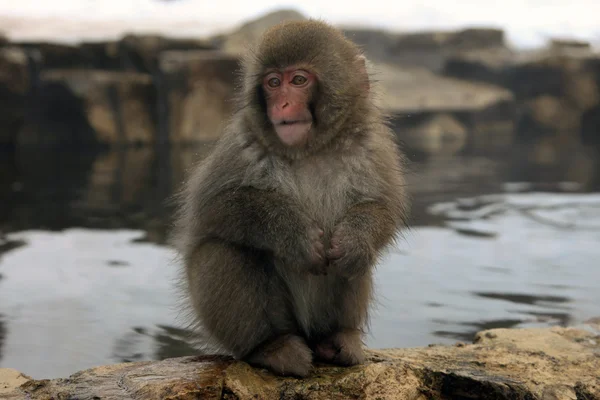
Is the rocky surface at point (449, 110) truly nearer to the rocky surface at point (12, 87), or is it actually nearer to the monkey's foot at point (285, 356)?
the rocky surface at point (12, 87)

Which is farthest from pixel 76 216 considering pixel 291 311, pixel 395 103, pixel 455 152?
pixel 395 103

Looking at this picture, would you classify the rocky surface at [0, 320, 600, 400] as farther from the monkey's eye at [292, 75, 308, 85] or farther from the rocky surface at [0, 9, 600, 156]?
the rocky surface at [0, 9, 600, 156]

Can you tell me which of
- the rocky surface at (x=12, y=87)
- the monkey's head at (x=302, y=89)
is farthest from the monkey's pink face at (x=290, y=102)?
the rocky surface at (x=12, y=87)

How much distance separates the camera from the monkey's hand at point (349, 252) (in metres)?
2.66

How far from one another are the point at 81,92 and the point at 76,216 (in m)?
6.42

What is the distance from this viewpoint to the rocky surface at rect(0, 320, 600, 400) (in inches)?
102

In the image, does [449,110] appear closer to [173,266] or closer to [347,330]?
[173,266]

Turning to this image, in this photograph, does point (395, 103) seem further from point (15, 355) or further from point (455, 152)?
point (15, 355)

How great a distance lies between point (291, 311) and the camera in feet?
9.37

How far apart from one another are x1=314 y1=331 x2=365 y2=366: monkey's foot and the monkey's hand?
0.27 m

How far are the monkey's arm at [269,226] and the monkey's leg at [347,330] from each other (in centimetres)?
24

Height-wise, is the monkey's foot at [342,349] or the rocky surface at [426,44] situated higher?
the rocky surface at [426,44]

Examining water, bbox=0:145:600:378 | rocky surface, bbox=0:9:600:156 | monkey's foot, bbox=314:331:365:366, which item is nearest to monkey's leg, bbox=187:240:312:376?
monkey's foot, bbox=314:331:365:366

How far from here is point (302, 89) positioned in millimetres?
2738
